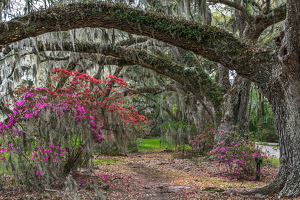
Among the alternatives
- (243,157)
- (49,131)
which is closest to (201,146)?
(243,157)

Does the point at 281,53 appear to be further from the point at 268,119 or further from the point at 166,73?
the point at 268,119

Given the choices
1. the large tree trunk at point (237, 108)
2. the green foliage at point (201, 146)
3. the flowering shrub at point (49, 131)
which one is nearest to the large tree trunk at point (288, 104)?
the flowering shrub at point (49, 131)

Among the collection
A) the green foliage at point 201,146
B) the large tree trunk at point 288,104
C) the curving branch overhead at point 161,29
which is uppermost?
the curving branch overhead at point 161,29

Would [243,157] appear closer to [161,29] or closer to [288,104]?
[288,104]

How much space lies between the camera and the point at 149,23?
4320 mm

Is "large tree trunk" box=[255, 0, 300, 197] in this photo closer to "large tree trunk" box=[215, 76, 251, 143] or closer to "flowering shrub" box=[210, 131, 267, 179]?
"flowering shrub" box=[210, 131, 267, 179]

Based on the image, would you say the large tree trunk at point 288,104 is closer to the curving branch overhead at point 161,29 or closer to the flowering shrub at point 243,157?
the curving branch overhead at point 161,29

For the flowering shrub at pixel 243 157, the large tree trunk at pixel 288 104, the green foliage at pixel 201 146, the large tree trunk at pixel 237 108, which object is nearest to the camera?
the large tree trunk at pixel 288 104

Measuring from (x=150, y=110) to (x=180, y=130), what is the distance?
982 centimetres

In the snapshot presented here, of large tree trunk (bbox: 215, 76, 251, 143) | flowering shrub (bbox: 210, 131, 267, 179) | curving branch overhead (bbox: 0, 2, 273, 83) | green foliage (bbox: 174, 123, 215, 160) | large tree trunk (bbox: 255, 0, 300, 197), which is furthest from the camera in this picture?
green foliage (bbox: 174, 123, 215, 160)

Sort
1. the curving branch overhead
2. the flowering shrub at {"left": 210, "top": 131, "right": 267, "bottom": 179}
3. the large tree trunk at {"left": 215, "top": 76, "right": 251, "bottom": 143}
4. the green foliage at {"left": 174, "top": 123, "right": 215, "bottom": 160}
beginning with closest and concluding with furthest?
1. the curving branch overhead
2. the flowering shrub at {"left": 210, "top": 131, "right": 267, "bottom": 179}
3. the large tree trunk at {"left": 215, "top": 76, "right": 251, "bottom": 143}
4. the green foliage at {"left": 174, "top": 123, "right": 215, "bottom": 160}

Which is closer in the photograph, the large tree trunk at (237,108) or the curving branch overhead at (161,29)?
the curving branch overhead at (161,29)

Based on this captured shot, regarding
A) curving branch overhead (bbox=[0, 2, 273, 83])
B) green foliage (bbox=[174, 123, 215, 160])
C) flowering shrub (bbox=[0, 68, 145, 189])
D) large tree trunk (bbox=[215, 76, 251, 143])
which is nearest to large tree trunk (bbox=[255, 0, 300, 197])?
curving branch overhead (bbox=[0, 2, 273, 83])

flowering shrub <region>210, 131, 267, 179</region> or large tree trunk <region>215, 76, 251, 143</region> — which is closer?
flowering shrub <region>210, 131, 267, 179</region>
